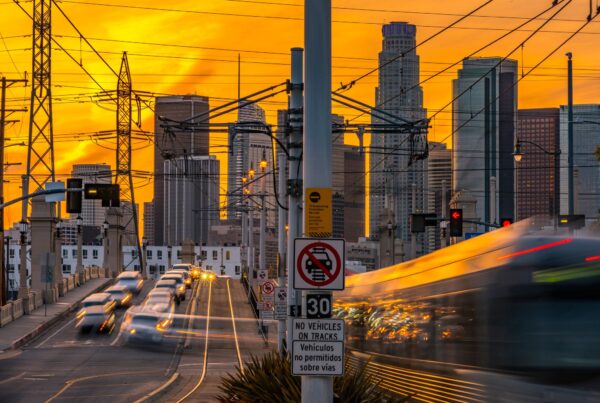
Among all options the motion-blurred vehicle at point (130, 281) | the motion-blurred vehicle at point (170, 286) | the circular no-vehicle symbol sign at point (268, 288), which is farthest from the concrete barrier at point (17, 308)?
the circular no-vehicle symbol sign at point (268, 288)

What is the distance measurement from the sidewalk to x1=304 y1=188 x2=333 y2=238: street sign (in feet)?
121

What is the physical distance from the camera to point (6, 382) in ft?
118

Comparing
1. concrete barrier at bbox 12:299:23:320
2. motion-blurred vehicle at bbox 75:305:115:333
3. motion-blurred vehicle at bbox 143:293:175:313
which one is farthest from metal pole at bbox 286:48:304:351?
concrete barrier at bbox 12:299:23:320

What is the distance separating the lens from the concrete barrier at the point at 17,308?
62.6m

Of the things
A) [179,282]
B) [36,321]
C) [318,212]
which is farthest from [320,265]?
[179,282]

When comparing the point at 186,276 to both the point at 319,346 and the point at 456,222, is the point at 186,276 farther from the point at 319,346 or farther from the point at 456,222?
the point at 319,346

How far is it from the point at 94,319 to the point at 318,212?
4450 cm

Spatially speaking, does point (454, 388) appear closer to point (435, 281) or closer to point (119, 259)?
point (435, 281)

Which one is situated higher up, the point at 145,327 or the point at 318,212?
the point at 318,212

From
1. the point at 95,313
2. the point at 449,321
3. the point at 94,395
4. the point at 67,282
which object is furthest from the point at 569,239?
the point at 67,282

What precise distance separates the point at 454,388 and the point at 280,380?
3891 millimetres

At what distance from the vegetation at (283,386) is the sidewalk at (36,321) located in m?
29.3

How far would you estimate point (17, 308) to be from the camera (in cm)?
6397

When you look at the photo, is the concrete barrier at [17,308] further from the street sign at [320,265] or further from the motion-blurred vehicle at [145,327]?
the street sign at [320,265]
